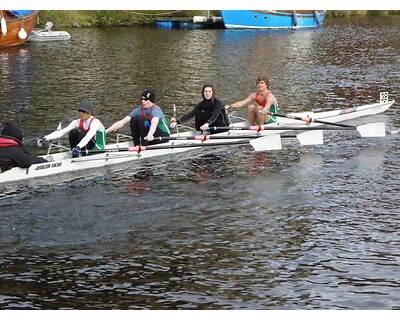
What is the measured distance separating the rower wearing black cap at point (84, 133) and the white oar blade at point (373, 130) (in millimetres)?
7845

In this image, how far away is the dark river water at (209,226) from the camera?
1277cm

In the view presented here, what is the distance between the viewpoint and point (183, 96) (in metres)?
30.9

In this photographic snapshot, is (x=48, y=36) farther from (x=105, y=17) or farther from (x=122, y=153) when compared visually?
(x=122, y=153)

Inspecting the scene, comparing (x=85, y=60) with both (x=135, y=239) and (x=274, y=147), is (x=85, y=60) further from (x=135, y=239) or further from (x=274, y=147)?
(x=135, y=239)

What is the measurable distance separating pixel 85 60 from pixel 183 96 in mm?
11161

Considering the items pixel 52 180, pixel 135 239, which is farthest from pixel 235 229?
pixel 52 180

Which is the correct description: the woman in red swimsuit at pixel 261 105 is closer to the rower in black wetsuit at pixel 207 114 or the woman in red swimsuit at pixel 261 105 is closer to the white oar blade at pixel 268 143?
the rower in black wetsuit at pixel 207 114

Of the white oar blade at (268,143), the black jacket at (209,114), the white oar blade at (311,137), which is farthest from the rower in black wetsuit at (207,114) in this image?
the white oar blade at (311,137)

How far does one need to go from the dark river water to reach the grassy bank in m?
26.4

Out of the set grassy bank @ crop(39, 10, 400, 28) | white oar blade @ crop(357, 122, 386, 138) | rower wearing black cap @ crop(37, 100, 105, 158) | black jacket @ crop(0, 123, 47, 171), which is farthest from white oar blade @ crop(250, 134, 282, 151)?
grassy bank @ crop(39, 10, 400, 28)

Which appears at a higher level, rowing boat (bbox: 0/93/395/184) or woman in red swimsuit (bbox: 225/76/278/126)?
woman in red swimsuit (bbox: 225/76/278/126)

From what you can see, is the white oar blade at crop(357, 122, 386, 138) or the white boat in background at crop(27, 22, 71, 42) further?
the white boat in background at crop(27, 22, 71, 42)

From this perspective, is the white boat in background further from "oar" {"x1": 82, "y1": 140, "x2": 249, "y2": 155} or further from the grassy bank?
"oar" {"x1": 82, "y1": 140, "x2": 249, "y2": 155}

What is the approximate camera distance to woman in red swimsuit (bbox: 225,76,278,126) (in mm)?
22719
